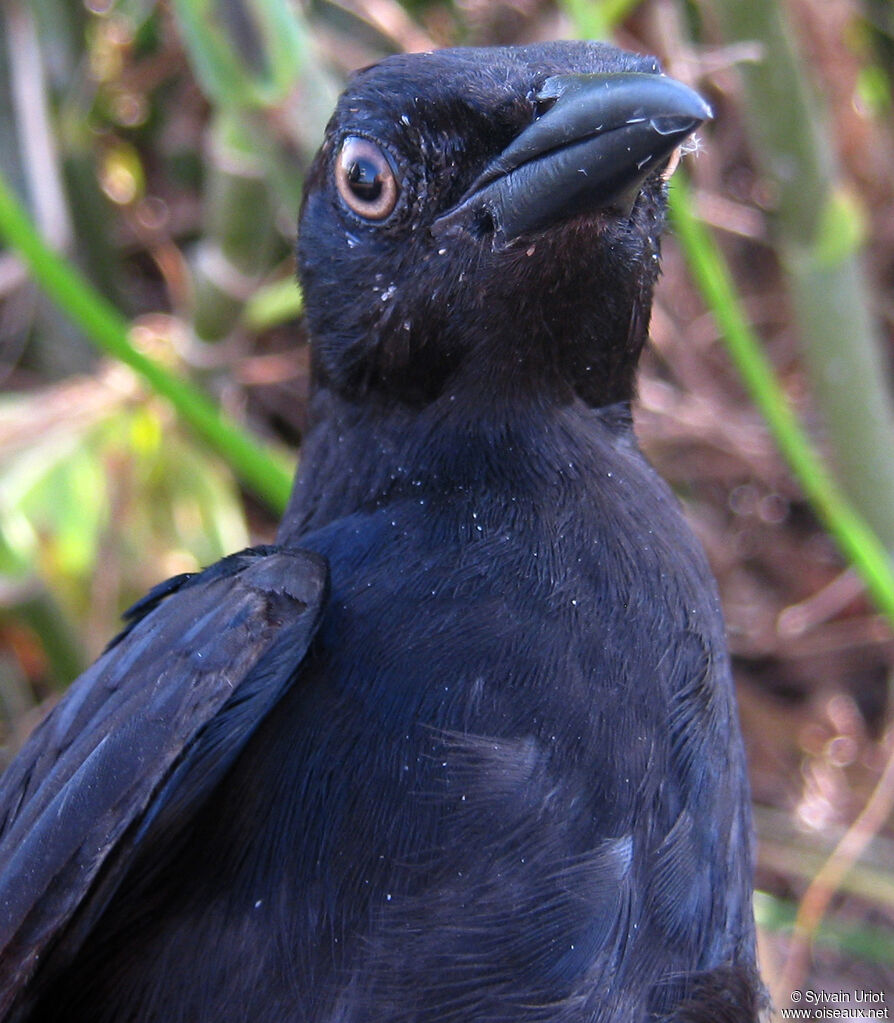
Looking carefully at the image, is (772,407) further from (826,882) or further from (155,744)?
(155,744)

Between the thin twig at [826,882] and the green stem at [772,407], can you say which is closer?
the green stem at [772,407]

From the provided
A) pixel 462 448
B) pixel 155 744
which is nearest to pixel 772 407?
pixel 462 448

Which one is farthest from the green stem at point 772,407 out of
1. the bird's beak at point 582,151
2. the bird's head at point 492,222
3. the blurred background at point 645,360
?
the bird's beak at point 582,151

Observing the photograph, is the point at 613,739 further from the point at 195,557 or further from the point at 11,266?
the point at 11,266

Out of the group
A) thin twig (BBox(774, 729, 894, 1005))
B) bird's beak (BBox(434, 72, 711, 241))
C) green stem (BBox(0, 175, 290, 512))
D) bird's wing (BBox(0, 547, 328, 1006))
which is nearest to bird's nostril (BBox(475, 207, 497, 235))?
bird's beak (BBox(434, 72, 711, 241))

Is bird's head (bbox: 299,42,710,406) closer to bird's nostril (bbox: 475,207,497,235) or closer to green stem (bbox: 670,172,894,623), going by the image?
bird's nostril (bbox: 475,207,497,235)

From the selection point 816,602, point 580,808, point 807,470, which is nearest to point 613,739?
point 580,808

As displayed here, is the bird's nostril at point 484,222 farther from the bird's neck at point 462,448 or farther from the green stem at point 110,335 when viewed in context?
the green stem at point 110,335
